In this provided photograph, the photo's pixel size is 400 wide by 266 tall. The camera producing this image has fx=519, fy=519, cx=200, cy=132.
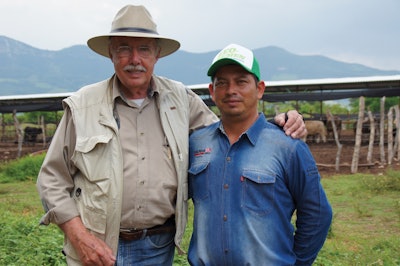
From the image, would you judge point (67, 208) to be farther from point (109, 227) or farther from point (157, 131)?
point (157, 131)

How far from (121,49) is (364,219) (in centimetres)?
705

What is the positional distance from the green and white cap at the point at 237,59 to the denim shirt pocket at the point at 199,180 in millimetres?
481

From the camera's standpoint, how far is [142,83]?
2.80 meters

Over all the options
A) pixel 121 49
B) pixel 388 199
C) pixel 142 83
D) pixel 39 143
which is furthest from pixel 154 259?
pixel 39 143

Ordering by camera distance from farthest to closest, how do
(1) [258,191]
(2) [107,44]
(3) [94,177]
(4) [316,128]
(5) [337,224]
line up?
(4) [316,128], (5) [337,224], (2) [107,44], (3) [94,177], (1) [258,191]

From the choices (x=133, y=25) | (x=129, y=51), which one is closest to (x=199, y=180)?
(x=129, y=51)

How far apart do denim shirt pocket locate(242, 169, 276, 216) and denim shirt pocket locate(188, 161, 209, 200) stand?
0.22 meters

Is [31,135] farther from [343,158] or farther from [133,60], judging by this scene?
[133,60]

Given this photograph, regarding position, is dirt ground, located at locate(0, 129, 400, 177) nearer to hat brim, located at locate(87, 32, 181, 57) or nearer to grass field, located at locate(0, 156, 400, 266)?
grass field, located at locate(0, 156, 400, 266)

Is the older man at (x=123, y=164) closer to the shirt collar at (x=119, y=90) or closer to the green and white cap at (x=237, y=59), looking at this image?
the shirt collar at (x=119, y=90)

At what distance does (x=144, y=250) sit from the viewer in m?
2.79

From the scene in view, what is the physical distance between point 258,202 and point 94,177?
0.83 meters

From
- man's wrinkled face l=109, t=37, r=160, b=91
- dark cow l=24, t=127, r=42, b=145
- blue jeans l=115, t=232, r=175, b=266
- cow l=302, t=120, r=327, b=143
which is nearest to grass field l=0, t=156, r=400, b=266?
blue jeans l=115, t=232, r=175, b=266

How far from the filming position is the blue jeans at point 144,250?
2764 millimetres
